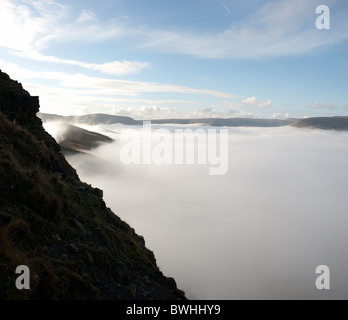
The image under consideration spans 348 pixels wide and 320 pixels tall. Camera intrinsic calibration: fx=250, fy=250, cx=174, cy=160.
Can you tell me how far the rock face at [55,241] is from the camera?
8781mm

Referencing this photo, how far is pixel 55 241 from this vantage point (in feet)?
38.3

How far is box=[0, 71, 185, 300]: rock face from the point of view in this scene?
28.8ft

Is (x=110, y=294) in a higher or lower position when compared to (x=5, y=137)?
lower
